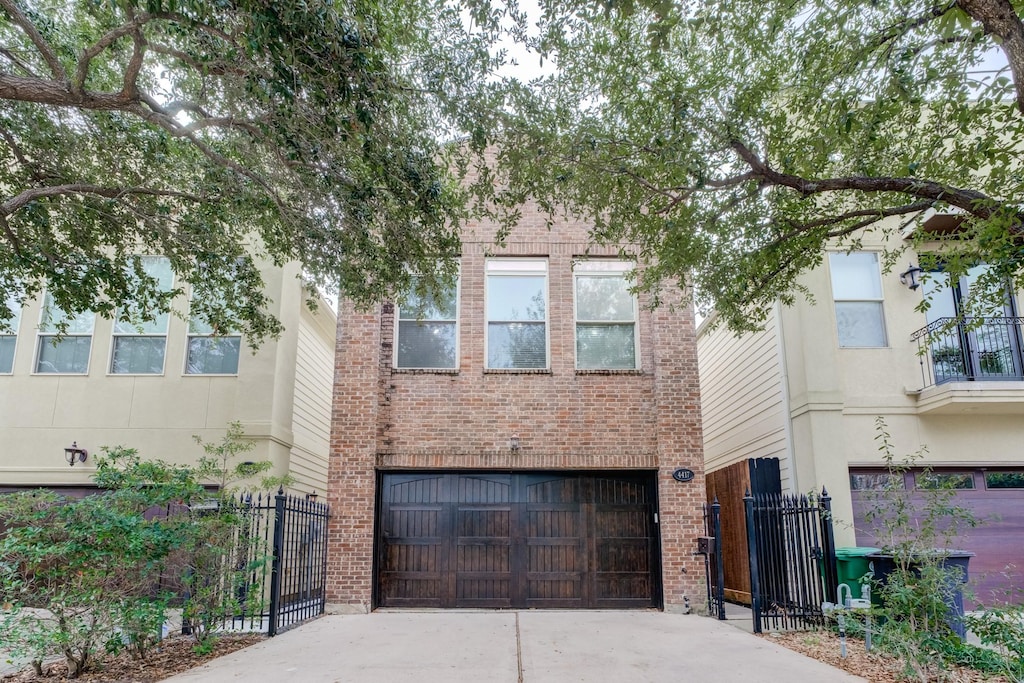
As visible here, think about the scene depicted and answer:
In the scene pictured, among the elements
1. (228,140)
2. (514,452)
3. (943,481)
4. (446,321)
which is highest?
(228,140)

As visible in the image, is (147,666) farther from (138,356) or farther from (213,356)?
(138,356)

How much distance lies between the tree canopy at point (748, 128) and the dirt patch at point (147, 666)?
18.7ft

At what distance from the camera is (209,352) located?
35.8ft

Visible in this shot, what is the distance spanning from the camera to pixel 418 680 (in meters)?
5.78

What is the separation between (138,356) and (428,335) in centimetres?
464

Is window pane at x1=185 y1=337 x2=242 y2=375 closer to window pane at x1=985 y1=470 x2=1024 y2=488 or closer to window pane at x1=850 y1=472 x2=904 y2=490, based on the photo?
window pane at x1=850 y1=472 x2=904 y2=490

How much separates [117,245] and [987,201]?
935cm

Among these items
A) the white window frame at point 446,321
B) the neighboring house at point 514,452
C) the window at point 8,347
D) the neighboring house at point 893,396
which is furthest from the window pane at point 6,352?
the neighboring house at point 893,396

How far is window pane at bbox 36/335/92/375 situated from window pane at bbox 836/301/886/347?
11.7 m

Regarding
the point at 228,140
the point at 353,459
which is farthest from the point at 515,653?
the point at 228,140

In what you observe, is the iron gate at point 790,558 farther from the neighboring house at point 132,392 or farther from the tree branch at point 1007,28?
the neighboring house at point 132,392

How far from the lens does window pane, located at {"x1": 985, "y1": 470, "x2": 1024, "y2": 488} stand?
380 inches

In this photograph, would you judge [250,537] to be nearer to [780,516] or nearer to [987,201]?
[780,516]

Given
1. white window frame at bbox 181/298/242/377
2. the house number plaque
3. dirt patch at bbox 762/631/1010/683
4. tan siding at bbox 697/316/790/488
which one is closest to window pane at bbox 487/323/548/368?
the house number plaque
